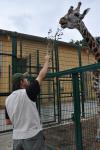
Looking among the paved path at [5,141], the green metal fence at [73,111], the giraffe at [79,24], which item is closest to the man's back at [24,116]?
the green metal fence at [73,111]

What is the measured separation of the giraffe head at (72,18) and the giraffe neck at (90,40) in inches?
5.1

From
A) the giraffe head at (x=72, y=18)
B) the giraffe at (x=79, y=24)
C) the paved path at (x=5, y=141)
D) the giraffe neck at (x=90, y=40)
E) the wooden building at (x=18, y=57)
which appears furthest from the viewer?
the wooden building at (x=18, y=57)

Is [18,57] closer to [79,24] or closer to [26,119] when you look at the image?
[79,24]

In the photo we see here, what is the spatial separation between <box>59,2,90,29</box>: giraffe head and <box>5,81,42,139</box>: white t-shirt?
4.73 m

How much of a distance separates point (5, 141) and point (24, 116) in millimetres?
3922

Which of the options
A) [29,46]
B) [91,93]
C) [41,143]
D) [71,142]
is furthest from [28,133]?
[29,46]

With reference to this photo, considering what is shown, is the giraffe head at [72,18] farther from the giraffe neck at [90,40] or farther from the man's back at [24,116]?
A: the man's back at [24,116]

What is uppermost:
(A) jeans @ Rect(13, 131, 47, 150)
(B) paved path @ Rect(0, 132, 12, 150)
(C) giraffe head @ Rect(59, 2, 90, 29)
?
(C) giraffe head @ Rect(59, 2, 90, 29)

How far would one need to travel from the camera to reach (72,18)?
8.54 meters

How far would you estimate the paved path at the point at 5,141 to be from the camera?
721 cm

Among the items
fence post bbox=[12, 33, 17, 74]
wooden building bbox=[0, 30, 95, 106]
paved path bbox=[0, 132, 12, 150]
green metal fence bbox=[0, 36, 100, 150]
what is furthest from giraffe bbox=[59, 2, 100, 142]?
paved path bbox=[0, 132, 12, 150]

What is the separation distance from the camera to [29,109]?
13.1 ft

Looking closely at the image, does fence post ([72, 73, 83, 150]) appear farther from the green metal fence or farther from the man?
the man

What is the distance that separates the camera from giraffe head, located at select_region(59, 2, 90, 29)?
8.45 m
